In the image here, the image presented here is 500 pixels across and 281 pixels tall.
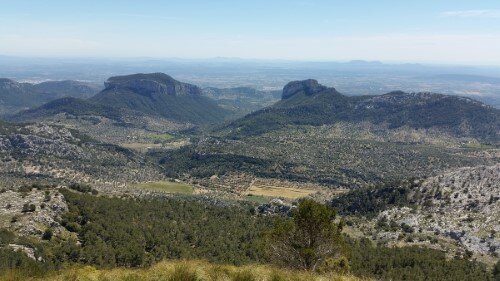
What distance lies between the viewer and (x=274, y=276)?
2167 centimetres

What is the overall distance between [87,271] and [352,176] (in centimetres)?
16973

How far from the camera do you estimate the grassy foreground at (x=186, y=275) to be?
21.2 m

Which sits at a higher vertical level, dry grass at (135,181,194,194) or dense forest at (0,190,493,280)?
dense forest at (0,190,493,280)

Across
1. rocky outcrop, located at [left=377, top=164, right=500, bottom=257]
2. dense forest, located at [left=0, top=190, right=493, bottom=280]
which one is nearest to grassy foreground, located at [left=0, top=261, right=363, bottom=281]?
dense forest, located at [left=0, top=190, right=493, bottom=280]

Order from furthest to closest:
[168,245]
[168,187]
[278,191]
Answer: [278,191] → [168,187] → [168,245]

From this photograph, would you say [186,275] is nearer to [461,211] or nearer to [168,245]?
[168,245]

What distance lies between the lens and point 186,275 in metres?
21.4

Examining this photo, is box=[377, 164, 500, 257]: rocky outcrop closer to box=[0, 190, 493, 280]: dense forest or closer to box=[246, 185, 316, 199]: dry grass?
box=[0, 190, 493, 280]: dense forest

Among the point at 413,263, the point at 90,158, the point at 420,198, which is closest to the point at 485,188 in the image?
the point at 420,198

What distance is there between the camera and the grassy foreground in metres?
21.2

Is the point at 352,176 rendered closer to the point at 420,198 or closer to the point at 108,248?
the point at 420,198

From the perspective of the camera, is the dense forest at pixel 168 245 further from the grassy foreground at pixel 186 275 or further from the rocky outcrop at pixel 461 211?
the grassy foreground at pixel 186 275

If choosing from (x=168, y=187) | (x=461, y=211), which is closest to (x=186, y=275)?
Answer: (x=461, y=211)

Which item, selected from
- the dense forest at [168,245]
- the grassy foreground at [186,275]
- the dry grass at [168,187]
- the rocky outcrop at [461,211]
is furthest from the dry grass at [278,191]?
the grassy foreground at [186,275]
